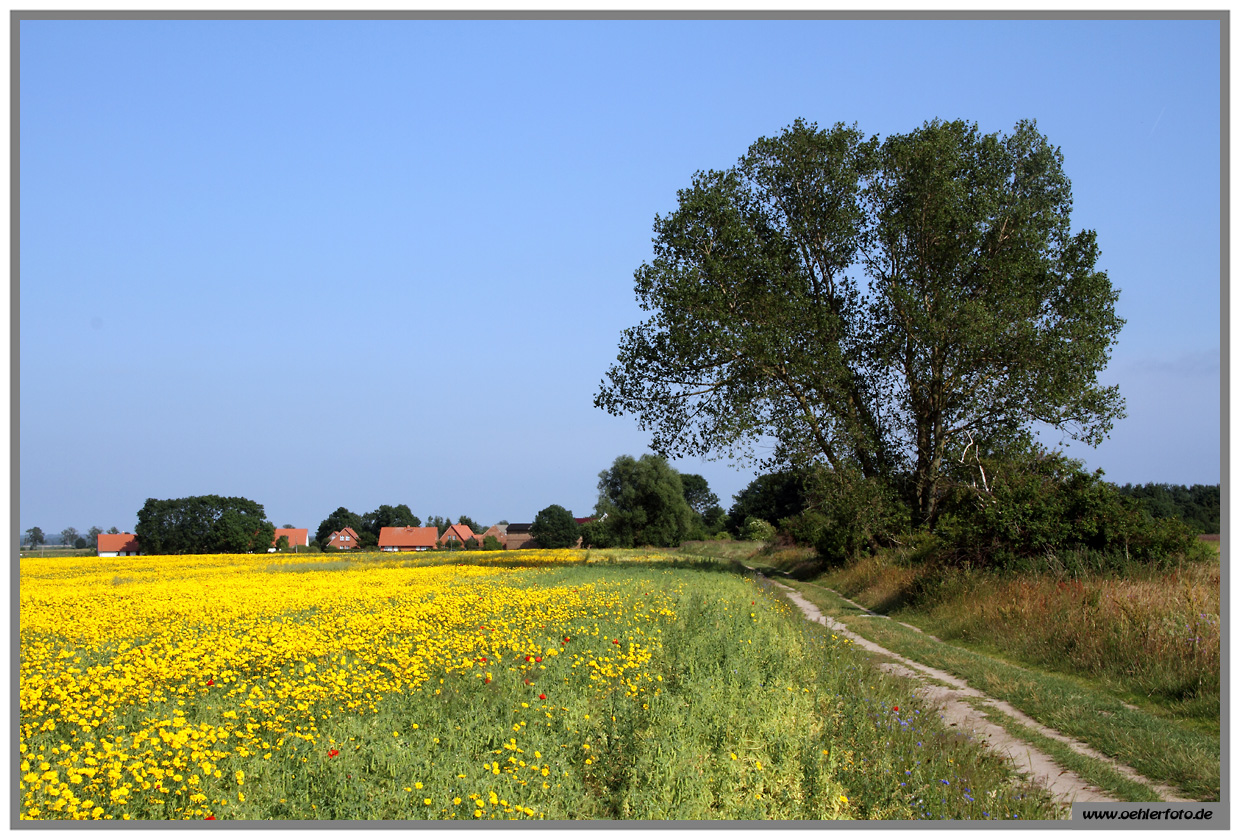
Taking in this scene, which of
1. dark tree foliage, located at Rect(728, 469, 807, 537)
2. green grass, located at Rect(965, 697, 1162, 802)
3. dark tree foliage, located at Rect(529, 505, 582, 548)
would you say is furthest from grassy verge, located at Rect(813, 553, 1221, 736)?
dark tree foliage, located at Rect(529, 505, 582, 548)

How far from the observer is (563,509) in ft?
283

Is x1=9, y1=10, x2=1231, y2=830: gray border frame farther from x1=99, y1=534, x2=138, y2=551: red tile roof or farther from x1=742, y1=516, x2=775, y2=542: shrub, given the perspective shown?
x1=742, y1=516, x2=775, y2=542: shrub

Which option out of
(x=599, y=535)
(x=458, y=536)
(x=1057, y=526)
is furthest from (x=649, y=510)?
(x=1057, y=526)

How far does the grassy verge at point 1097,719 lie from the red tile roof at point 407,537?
282 ft

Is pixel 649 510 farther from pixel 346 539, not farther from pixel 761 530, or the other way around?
pixel 346 539

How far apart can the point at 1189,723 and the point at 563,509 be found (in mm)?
79025

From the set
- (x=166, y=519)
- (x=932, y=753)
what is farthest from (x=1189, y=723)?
(x=166, y=519)

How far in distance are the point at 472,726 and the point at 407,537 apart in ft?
306

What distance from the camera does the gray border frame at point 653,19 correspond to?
14.3ft

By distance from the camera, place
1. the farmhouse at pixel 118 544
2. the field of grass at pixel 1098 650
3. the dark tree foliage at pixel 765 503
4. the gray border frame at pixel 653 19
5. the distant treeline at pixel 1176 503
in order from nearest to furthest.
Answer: the gray border frame at pixel 653 19 < the field of grass at pixel 1098 650 < the distant treeline at pixel 1176 503 < the farmhouse at pixel 118 544 < the dark tree foliage at pixel 765 503

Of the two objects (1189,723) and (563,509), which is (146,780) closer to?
(1189,723)

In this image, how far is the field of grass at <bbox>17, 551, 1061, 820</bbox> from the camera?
17.2 feet

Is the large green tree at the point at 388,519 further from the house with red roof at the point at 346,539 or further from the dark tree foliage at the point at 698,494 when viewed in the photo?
the dark tree foliage at the point at 698,494

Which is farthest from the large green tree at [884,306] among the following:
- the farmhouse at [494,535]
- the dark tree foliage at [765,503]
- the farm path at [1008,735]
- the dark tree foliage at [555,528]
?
the farmhouse at [494,535]
